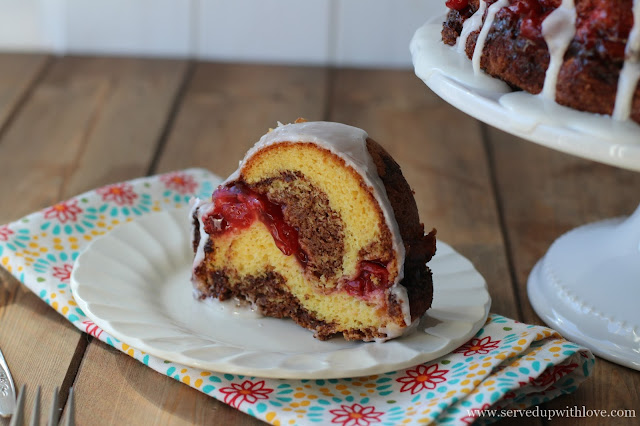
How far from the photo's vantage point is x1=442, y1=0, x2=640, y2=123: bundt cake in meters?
1.18

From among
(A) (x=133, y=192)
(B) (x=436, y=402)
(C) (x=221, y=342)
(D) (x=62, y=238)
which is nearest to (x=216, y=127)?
(A) (x=133, y=192)

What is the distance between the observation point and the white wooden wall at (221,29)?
300 centimetres

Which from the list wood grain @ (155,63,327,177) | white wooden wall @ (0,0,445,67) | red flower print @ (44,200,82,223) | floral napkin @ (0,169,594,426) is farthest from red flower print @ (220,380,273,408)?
white wooden wall @ (0,0,445,67)

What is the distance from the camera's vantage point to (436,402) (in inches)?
48.1

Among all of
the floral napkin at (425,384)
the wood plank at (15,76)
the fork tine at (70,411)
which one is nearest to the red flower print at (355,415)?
the floral napkin at (425,384)

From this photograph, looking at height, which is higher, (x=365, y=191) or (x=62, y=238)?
(x=365, y=191)

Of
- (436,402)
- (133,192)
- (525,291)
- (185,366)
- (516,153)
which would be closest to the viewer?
(436,402)

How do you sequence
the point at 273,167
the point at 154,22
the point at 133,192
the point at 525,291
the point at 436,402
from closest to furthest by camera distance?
the point at 436,402 → the point at 273,167 → the point at 525,291 → the point at 133,192 → the point at 154,22

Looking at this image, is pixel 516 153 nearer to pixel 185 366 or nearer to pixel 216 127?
pixel 216 127

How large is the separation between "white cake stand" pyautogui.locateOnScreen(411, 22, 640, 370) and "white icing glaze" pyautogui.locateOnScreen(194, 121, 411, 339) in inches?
6.0

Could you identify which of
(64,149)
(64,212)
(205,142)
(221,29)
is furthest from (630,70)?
(221,29)

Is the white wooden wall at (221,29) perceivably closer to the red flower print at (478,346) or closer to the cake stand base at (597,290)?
the cake stand base at (597,290)

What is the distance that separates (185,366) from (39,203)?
2.75 feet

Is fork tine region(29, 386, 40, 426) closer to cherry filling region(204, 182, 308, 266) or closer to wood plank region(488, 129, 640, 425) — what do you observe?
cherry filling region(204, 182, 308, 266)
